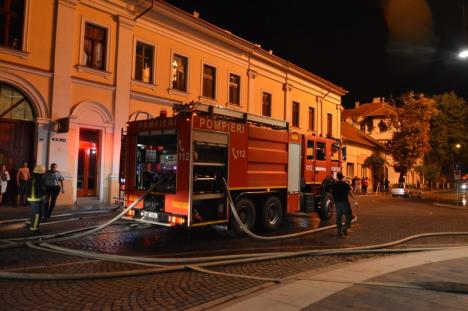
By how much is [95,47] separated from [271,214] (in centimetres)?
1106

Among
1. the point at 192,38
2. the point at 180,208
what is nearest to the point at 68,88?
the point at 192,38

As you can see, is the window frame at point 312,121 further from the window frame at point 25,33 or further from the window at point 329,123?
the window frame at point 25,33

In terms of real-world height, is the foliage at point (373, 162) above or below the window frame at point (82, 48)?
below

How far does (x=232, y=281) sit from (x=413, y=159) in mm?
40832

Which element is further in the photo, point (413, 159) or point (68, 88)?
point (413, 159)

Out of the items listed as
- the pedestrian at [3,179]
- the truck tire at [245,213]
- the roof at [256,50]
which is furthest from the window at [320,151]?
the pedestrian at [3,179]

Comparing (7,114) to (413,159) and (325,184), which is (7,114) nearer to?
(325,184)

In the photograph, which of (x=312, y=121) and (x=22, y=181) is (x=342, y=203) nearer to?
(x=22, y=181)

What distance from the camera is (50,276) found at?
597cm

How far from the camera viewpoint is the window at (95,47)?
1717 cm

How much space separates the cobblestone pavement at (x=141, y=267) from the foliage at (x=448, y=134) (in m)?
44.6

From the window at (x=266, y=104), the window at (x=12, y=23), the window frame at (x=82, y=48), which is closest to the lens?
the window at (x=12, y=23)

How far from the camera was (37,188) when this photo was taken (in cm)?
1012

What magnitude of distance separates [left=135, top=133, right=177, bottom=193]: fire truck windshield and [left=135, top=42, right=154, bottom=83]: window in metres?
9.85
